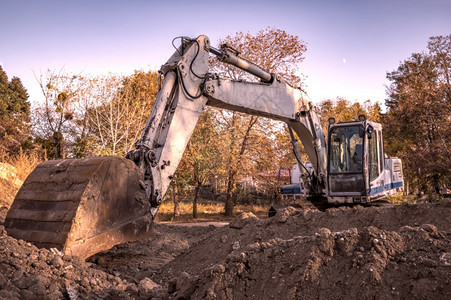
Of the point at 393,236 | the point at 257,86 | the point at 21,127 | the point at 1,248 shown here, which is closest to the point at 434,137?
the point at 257,86

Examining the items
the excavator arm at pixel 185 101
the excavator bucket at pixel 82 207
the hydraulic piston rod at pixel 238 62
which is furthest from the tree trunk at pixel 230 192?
the excavator bucket at pixel 82 207

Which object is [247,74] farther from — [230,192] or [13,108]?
[13,108]

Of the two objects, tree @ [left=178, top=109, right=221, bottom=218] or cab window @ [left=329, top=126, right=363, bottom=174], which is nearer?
cab window @ [left=329, top=126, right=363, bottom=174]

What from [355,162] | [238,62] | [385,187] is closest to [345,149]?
[355,162]

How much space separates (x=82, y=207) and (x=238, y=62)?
4585 mm

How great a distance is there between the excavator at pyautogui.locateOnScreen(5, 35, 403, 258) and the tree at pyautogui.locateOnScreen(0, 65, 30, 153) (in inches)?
902

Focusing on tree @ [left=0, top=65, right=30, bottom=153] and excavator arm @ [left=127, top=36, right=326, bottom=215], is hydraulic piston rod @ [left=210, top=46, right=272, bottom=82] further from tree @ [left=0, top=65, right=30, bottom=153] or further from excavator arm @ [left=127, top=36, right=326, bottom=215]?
tree @ [left=0, top=65, right=30, bottom=153]

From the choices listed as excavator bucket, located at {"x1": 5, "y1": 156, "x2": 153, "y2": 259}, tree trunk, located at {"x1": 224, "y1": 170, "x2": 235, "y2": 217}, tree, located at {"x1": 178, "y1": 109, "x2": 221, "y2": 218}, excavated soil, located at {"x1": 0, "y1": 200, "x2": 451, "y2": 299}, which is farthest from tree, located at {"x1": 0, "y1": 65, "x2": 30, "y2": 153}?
excavated soil, located at {"x1": 0, "y1": 200, "x2": 451, "y2": 299}

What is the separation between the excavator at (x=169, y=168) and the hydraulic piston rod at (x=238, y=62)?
0.02 metres

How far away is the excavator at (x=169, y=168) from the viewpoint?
196 inches

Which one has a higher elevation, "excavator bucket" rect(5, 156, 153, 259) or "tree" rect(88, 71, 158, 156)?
"tree" rect(88, 71, 158, 156)

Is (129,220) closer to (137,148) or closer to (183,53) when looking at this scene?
(137,148)

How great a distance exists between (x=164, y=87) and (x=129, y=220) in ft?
8.05

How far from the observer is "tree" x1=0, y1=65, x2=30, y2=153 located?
27656 millimetres
